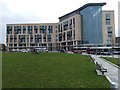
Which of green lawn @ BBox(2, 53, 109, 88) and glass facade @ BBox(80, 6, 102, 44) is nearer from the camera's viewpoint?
green lawn @ BBox(2, 53, 109, 88)

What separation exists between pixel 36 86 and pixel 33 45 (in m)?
135

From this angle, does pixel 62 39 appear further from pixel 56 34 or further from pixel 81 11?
pixel 81 11

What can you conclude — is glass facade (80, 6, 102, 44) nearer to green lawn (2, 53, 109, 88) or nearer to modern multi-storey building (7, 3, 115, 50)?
modern multi-storey building (7, 3, 115, 50)

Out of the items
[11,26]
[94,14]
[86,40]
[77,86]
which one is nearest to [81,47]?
[86,40]

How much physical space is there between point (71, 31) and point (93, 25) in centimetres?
1482

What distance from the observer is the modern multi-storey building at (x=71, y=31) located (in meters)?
112

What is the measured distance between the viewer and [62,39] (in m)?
134

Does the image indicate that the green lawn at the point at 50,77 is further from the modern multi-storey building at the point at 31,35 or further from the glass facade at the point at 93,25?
the modern multi-storey building at the point at 31,35

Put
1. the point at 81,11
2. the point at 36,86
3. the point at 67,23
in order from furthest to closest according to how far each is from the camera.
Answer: the point at 67,23, the point at 81,11, the point at 36,86

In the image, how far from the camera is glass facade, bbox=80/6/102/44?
11138cm

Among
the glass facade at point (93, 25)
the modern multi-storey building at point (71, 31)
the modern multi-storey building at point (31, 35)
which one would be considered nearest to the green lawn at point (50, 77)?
the modern multi-storey building at point (71, 31)

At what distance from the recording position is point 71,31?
401ft

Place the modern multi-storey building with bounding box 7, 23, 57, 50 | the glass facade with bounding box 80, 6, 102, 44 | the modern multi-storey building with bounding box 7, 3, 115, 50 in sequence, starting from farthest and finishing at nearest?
the modern multi-storey building with bounding box 7, 23, 57, 50 → the modern multi-storey building with bounding box 7, 3, 115, 50 → the glass facade with bounding box 80, 6, 102, 44

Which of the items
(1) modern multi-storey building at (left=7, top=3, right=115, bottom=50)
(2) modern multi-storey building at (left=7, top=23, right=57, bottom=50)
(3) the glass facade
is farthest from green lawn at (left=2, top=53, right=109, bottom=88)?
(2) modern multi-storey building at (left=7, top=23, right=57, bottom=50)
